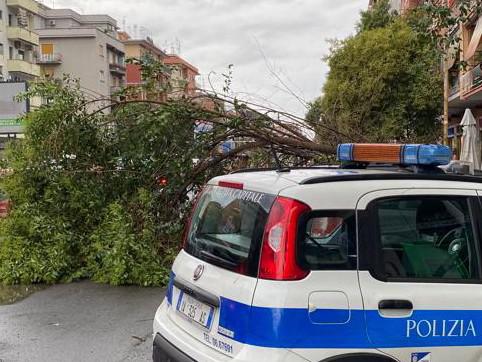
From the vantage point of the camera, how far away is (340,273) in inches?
117

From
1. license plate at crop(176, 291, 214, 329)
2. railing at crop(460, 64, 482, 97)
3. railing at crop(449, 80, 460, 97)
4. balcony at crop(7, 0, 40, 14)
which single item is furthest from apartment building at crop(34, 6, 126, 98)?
license plate at crop(176, 291, 214, 329)

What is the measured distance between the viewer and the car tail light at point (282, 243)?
2.92 meters

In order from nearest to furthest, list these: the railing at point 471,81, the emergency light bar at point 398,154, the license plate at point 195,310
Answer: the license plate at point 195,310
the emergency light bar at point 398,154
the railing at point 471,81

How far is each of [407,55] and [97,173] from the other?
2200 centimetres

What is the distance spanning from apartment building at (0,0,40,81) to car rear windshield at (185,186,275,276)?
54000 millimetres

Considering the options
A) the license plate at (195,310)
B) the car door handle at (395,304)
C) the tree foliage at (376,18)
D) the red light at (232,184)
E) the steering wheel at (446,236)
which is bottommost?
the license plate at (195,310)

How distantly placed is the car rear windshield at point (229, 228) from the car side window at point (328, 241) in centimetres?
24

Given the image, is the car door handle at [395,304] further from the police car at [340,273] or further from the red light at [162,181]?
the red light at [162,181]

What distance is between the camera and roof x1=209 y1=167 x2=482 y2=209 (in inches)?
120

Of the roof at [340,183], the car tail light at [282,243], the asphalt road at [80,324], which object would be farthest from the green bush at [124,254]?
the car tail light at [282,243]

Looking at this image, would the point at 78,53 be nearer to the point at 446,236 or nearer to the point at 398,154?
the point at 398,154

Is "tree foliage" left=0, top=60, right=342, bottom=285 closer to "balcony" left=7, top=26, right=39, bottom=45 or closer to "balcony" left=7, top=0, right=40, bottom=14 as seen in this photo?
"balcony" left=7, top=26, right=39, bottom=45

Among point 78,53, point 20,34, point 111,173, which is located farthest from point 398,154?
point 78,53

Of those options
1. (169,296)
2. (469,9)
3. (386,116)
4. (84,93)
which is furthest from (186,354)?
(386,116)
